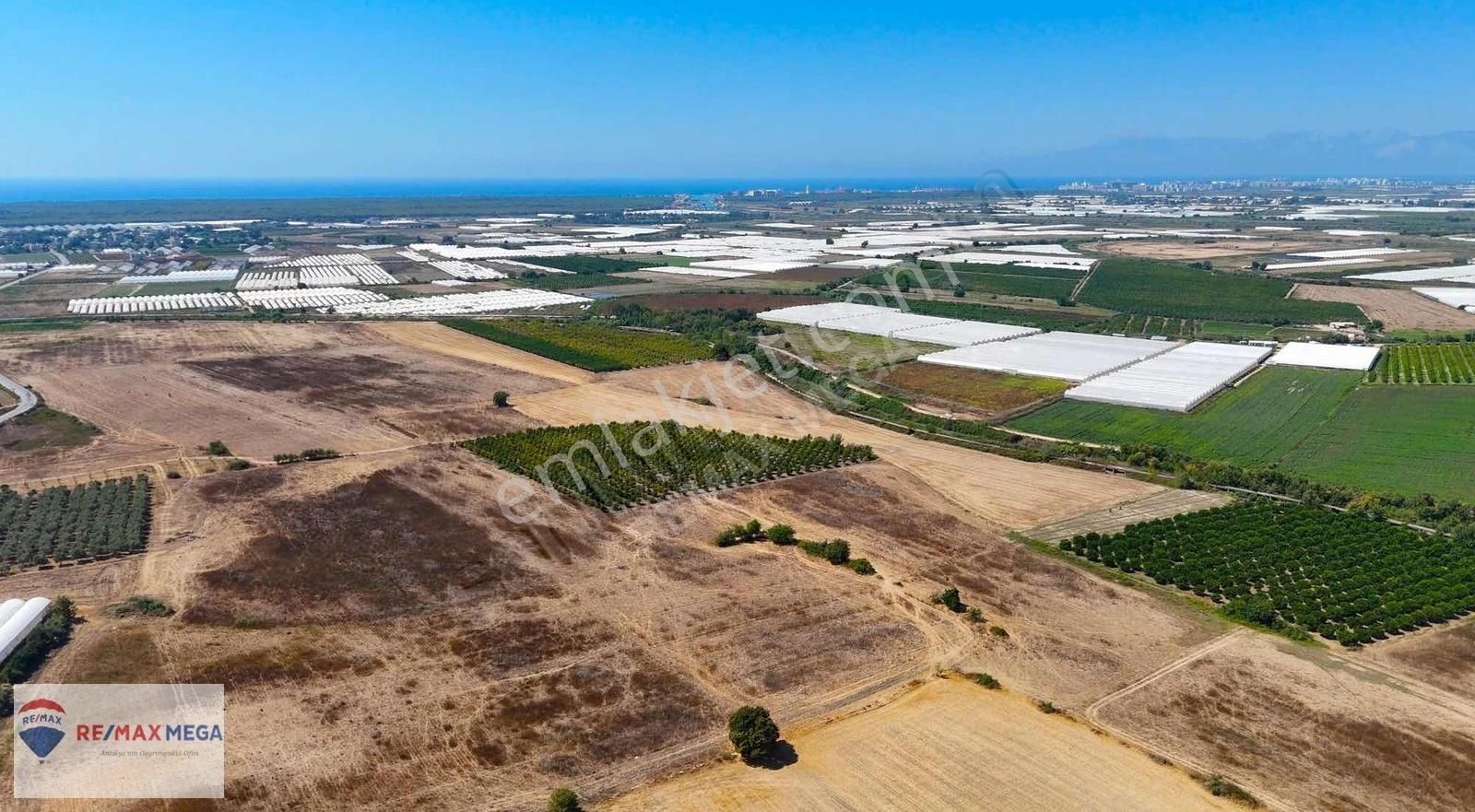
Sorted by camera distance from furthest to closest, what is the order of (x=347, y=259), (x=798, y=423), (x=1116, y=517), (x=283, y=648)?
(x=347, y=259)
(x=798, y=423)
(x=1116, y=517)
(x=283, y=648)

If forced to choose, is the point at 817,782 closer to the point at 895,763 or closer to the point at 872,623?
the point at 895,763

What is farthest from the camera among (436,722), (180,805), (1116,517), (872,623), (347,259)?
(347,259)

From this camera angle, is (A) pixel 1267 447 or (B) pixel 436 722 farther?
(A) pixel 1267 447

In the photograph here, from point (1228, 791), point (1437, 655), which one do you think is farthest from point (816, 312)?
point (1228, 791)

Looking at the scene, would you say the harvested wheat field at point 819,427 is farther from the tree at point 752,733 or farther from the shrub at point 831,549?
the tree at point 752,733

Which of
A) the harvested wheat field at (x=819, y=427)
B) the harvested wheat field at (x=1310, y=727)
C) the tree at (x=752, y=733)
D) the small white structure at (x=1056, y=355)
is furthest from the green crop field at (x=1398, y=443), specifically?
the tree at (x=752, y=733)

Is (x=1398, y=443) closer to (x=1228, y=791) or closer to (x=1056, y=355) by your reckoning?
(x=1056, y=355)

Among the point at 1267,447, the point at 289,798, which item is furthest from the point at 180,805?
the point at 1267,447
